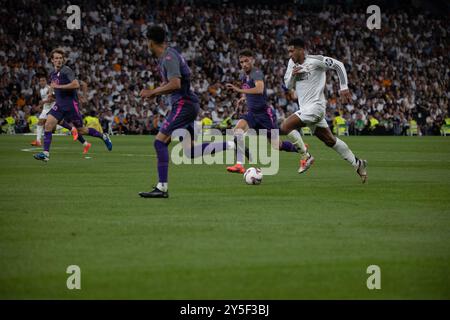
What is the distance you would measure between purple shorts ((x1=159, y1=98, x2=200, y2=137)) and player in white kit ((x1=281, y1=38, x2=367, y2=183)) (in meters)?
3.20

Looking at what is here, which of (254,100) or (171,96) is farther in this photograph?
(254,100)

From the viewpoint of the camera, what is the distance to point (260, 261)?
8156 mm

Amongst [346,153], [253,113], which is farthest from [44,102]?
[346,153]

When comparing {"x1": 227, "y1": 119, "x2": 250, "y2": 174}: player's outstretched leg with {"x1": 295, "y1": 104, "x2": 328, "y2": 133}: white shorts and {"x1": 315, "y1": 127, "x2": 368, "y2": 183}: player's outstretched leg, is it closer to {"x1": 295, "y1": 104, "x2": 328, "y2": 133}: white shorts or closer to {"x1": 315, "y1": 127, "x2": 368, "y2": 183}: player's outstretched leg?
{"x1": 295, "y1": 104, "x2": 328, "y2": 133}: white shorts

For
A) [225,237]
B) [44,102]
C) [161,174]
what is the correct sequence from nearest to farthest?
1. [225,237]
2. [161,174]
3. [44,102]

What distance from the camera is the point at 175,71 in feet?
43.7

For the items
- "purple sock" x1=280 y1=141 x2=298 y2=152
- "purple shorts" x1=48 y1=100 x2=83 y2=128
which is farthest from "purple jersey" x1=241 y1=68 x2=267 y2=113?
"purple shorts" x1=48 y1=100 x2=83 y2=128

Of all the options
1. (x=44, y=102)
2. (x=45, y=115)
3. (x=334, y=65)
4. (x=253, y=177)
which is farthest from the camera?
(x=45, y=115)

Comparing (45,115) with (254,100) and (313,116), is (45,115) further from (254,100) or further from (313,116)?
(313,116)

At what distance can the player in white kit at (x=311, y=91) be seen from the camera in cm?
1628

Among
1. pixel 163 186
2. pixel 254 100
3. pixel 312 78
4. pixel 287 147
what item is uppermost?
pixel 312 78

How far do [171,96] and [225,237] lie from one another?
4.88m

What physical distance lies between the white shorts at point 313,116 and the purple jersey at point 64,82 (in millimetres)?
7957
